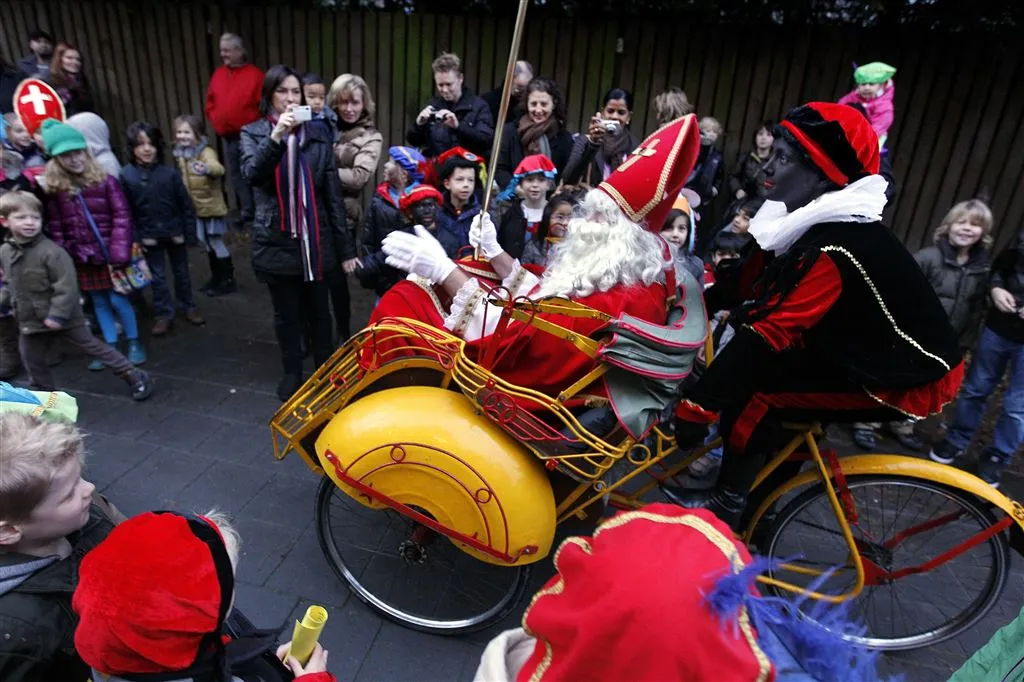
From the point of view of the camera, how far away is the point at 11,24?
8430 millimetres

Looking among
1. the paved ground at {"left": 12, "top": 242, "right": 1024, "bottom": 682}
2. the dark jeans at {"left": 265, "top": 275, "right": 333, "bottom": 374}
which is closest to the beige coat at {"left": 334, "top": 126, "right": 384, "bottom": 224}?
the dark jeans at {"left": 265, "top": 275, "right": 333, "bottom": 374}

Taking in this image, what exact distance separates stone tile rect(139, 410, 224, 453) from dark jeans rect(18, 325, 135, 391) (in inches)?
21.7

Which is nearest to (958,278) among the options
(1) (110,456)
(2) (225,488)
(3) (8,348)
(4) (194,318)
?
(2) (225,488)

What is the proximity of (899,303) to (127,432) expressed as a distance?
4227mm

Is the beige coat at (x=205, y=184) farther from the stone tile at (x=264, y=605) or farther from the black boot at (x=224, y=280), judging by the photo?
the stone tile at (x=264, y=605)

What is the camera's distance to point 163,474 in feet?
11.5

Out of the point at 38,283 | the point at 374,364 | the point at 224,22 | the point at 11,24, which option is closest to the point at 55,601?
the point at 374,364

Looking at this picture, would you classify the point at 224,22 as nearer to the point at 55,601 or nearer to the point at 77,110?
the point at 77,110

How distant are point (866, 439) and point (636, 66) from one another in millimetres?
4351

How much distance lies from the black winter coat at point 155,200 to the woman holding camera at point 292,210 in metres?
1.24

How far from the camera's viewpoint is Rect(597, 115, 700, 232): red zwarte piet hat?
225 centimetres

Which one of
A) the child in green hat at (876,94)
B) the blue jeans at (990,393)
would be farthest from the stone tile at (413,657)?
the child in green hat at (876,94)

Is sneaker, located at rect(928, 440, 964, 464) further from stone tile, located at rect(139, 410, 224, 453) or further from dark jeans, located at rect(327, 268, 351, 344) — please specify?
stone tile, located at rect(139, 410, 224, 453)

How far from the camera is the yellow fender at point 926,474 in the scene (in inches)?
91.2
